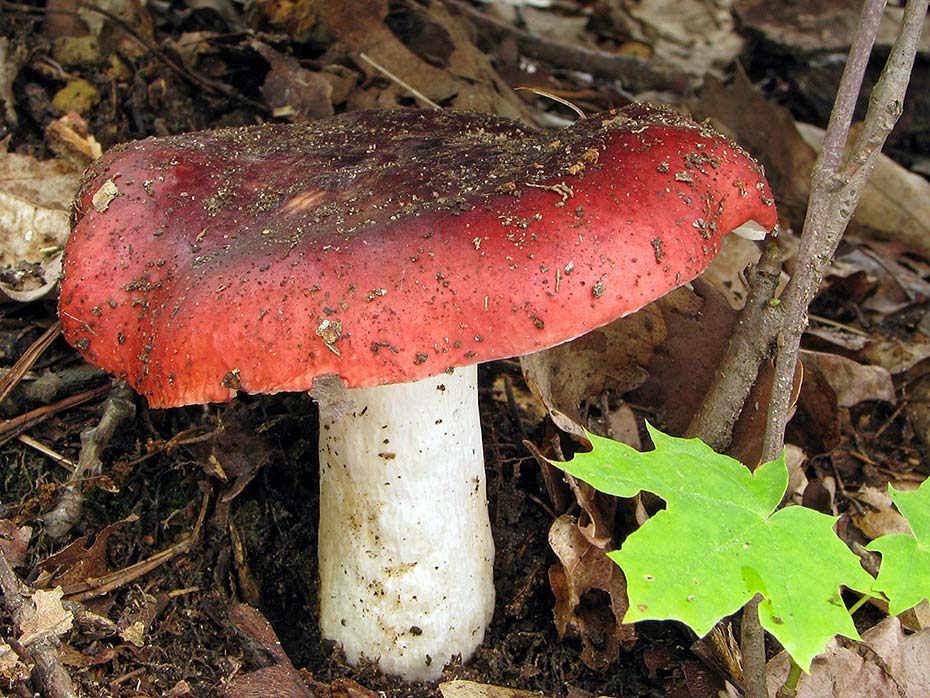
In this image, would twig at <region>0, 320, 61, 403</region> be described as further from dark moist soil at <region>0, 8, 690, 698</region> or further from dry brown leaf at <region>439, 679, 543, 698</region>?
dry brown leaf at <region>439, 679, 543, 698</region>

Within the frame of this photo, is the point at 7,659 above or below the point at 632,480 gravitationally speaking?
below

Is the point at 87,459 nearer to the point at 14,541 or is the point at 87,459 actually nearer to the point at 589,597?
the point at 14,541

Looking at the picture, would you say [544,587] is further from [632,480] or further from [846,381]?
[846,381]

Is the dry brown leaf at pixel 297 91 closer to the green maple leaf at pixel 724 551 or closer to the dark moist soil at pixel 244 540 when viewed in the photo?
the dark moist soil at pixel 244 540

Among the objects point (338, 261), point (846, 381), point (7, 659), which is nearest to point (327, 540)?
point (7, 659)

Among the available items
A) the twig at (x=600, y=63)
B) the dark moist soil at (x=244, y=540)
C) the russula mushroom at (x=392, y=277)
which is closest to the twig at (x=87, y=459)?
the dark moist soil at (x=244, y=540)

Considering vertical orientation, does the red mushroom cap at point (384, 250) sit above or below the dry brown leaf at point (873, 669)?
above
